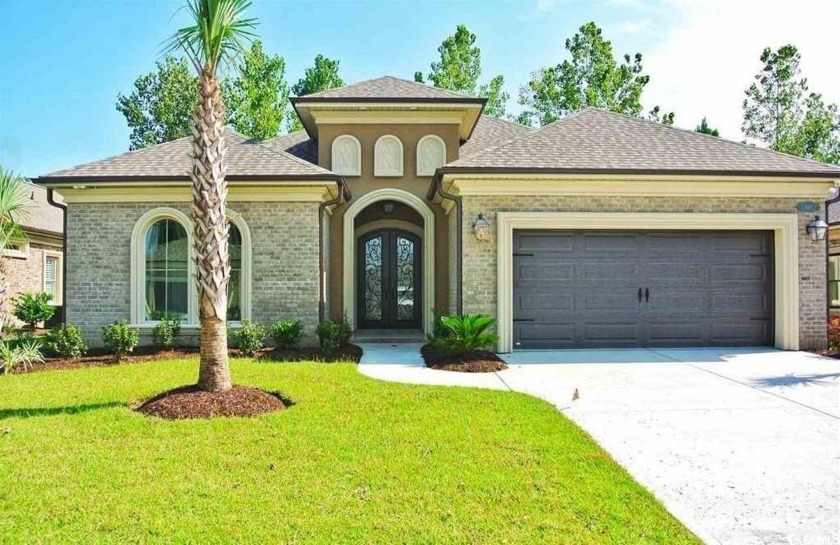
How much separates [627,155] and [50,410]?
1033cm

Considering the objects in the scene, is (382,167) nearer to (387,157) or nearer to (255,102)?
(387,157)

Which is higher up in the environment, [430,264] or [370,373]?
[430,264]

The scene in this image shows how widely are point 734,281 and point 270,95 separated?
24855 millimetres

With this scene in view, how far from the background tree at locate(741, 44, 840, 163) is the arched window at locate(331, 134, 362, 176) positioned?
2586 cm

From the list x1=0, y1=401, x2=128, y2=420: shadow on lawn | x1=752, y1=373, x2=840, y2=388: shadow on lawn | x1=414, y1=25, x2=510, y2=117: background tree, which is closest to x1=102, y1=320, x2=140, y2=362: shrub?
x1=0, y1=401, x2=128, y2=420: shadow on lawn

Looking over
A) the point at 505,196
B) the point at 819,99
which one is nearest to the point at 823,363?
the point at 505,196

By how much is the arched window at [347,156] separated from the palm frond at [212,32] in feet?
20.9

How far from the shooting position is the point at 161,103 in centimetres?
3203

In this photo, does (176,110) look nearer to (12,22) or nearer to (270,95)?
(270,95)

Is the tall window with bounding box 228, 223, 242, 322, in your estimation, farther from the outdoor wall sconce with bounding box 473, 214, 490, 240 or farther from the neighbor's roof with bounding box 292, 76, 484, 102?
the outdoor wall sconce with bounding box 473, 214, 490, 240

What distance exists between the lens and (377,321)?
14.4 meters

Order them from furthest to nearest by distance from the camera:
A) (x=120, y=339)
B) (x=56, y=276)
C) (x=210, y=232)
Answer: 1. (x=56, y=276)
2. (x=120, y=339)
3. (x=210, y=232)

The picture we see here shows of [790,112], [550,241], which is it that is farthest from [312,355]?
[790,112]

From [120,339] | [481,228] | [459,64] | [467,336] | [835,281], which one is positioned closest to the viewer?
[467,336]
